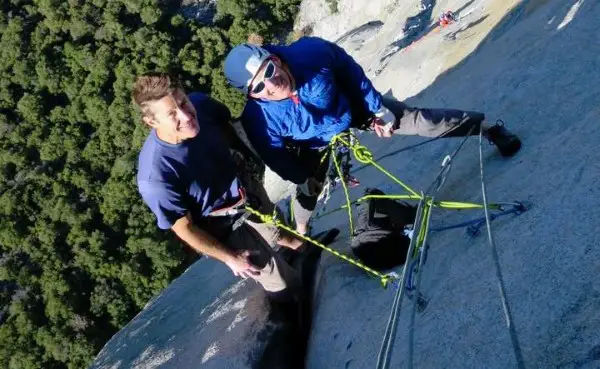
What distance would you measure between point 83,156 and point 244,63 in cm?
2617

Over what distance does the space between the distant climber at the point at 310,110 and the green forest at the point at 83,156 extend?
761 inches

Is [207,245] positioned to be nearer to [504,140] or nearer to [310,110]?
[310,110]

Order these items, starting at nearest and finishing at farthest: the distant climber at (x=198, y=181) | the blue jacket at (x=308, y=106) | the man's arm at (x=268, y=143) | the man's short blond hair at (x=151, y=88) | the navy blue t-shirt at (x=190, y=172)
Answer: the man's short blond hair at (x=151, y=88) < the distant climber at (x=198, y=181) < the navy blue t-shirt at (x=190, y=172) < the blue jacket at (x=308, y=106) < the man's arm at (x=268, y=143)

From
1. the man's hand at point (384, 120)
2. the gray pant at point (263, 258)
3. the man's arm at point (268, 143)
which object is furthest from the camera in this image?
the gray pant at point (263, 258)

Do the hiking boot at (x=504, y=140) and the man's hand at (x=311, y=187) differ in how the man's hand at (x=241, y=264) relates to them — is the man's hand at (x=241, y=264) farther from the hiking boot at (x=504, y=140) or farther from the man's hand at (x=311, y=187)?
the hiking boot at (x=504, y=140)

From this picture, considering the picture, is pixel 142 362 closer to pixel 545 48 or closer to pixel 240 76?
pixel 240 76

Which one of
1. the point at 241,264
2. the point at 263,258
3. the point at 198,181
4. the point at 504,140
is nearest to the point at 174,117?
the point at 198,181

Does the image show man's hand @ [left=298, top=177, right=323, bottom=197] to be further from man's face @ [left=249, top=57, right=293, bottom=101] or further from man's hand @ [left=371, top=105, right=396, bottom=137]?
man's face @ [left=249, top=57, right=293, bottom=101]

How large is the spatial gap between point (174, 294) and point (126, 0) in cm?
2457

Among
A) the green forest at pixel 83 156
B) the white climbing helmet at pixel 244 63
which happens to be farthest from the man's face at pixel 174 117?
the green forest at pixel 83 156

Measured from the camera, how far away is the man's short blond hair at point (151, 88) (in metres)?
3.82

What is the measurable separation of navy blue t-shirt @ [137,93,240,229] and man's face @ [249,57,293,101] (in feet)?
1.64

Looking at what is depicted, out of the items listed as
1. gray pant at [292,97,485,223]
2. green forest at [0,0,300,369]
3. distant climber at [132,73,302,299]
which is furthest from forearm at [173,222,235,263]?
green forest at [0,0,300,369]

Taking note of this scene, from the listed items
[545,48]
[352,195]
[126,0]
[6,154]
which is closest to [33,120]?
[6,154]
